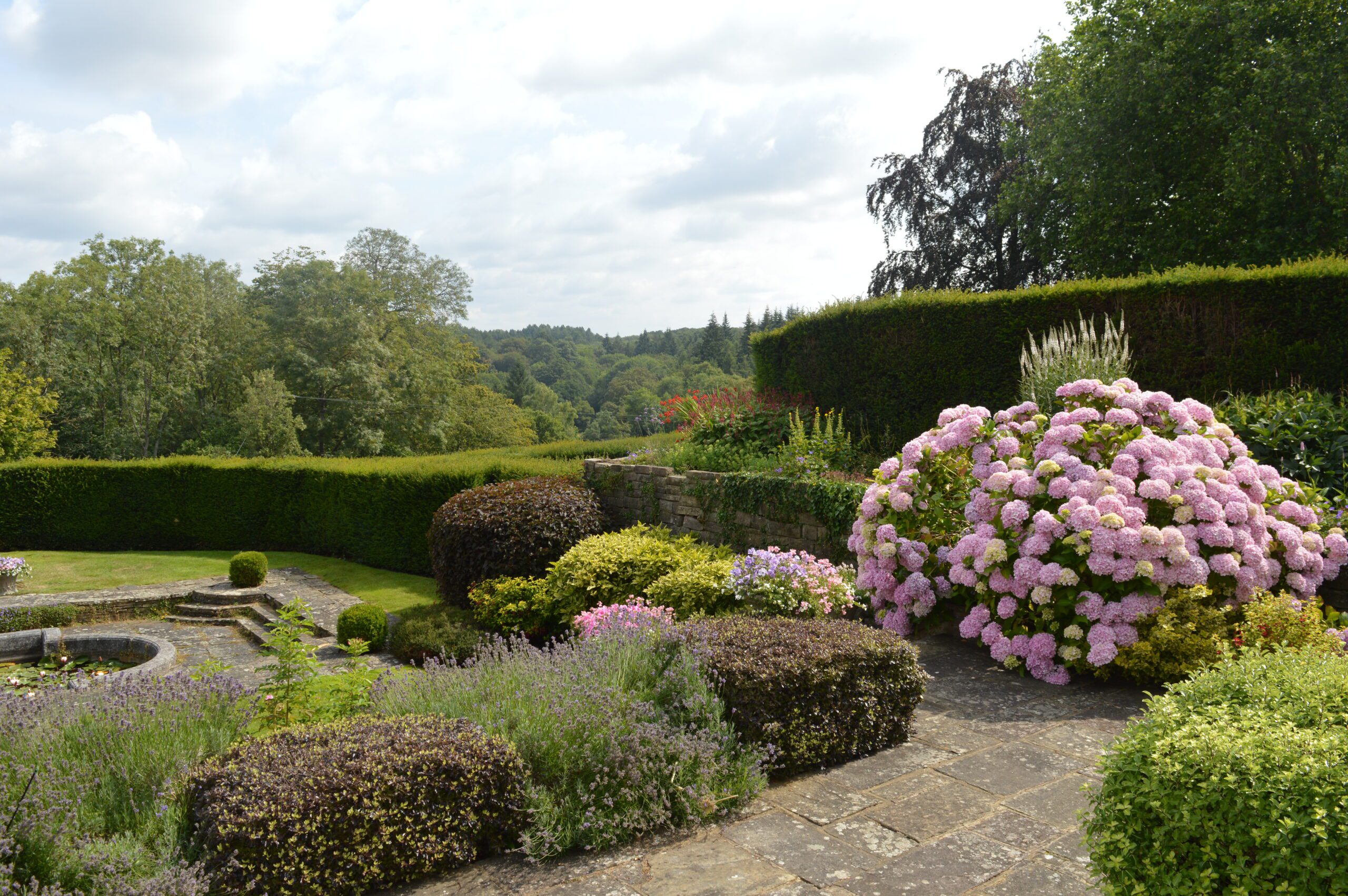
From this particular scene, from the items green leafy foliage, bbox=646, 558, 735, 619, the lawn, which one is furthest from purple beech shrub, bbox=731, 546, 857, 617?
the lawn

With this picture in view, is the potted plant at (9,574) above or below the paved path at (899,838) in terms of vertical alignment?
below

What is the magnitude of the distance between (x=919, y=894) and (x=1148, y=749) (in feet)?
2.93

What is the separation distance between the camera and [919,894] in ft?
8.88

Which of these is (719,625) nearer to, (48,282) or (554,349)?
(48,282)

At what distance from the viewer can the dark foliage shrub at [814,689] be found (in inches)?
150

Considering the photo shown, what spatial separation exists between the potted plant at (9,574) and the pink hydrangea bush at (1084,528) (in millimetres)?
13152

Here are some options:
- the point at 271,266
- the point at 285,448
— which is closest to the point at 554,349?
the point at 271,266

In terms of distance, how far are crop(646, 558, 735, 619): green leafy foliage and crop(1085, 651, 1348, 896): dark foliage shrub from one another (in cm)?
340

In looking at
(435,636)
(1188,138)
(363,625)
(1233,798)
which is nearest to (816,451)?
(435,636)

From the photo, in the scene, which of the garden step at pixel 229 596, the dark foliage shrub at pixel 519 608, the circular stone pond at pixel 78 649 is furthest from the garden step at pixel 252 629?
the dark foliage shrub at pixel 519 608

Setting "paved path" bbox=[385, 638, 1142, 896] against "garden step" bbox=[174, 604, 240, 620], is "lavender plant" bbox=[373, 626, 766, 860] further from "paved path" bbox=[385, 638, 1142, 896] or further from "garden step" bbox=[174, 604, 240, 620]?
"garden step" bbox=[174, 604, 240, 620]

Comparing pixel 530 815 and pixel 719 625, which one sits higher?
pixel 719 625

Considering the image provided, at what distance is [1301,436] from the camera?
6.21 metres

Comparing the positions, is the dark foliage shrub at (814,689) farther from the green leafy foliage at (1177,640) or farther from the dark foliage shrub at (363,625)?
the dark foliage shrub at (363,625)
